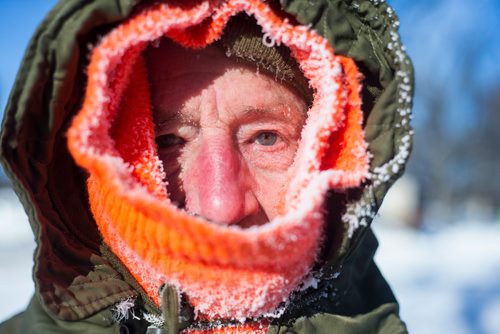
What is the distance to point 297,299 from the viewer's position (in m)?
1.07

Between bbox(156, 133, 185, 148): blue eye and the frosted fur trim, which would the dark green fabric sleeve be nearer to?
the frosted fur trim

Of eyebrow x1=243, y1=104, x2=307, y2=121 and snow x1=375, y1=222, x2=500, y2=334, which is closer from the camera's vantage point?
eyebrow x1=243, y1=104, x2=307, y2=121

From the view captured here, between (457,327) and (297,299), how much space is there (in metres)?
2.71

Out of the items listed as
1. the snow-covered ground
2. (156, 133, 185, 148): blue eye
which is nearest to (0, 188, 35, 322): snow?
the snow-covered ground

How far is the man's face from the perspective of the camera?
3.32 ft

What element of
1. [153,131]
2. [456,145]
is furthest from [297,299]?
[456,145]

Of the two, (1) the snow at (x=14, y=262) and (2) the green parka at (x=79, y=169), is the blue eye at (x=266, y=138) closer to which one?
(2) the green parka at (x=79, y=169)

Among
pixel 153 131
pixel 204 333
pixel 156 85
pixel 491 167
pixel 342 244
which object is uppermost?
pixel 491 167

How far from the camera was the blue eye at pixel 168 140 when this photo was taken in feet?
3.48

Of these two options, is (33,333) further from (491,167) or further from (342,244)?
(491,167)

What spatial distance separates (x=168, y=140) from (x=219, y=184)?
0.20 m

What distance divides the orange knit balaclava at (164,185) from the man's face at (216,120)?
5cm

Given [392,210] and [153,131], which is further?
[392,210]

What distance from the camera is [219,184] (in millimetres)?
941
